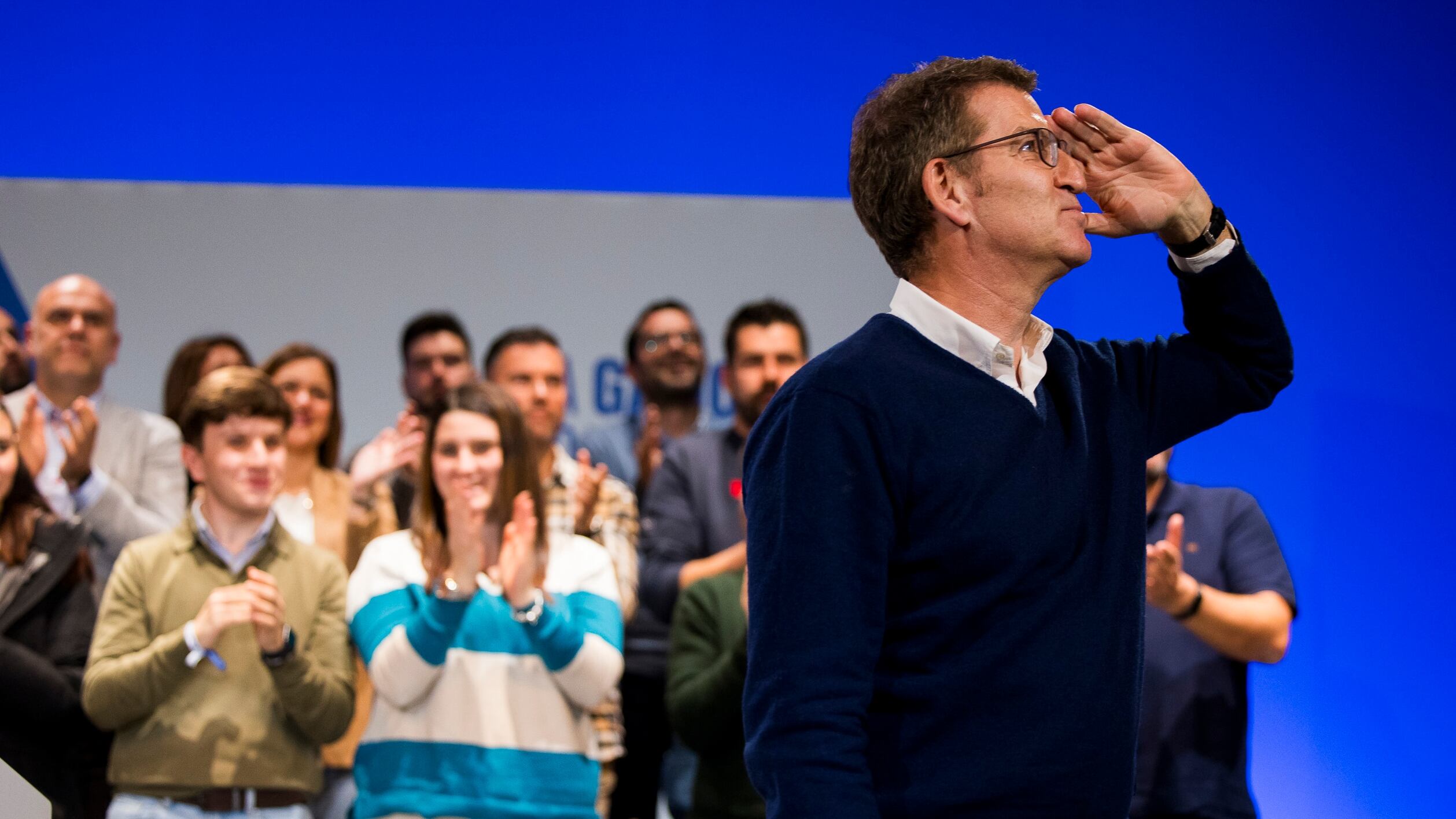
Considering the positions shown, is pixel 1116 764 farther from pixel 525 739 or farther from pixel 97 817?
pixel 97 817

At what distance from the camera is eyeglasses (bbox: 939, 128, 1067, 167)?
4.95 ft

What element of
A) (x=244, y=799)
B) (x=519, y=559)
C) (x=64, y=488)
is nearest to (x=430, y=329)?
(x=64, y=488)

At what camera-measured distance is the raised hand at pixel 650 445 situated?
4.14m

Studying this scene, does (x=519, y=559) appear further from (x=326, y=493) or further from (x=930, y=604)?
(x=930, y=604)

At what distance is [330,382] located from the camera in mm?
3965

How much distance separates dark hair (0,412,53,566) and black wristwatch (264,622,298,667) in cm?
77

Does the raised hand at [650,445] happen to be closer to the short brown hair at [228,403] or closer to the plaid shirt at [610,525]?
the plaid shirt at [610,525]

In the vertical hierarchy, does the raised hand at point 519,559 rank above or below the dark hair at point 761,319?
below

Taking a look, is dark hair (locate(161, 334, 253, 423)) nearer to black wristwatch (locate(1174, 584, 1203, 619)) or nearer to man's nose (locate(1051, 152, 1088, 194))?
black wristwatch (locate(1174, 584, 1203, 619))

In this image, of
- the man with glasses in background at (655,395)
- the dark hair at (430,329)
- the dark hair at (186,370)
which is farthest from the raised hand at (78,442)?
the man with glasses in background at (655,395)

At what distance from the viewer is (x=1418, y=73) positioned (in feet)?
13.9

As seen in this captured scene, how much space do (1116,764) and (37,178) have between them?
156 inches

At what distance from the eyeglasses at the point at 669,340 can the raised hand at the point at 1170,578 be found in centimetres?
165

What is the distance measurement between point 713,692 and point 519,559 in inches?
20.1
